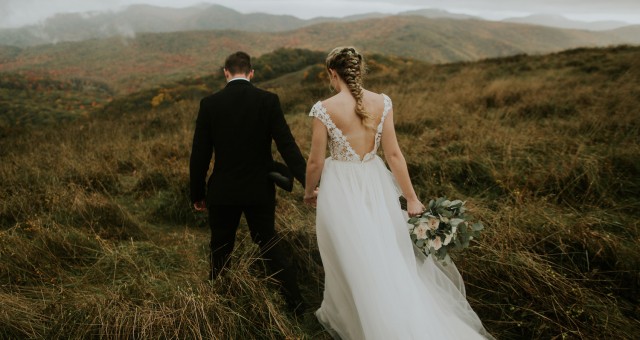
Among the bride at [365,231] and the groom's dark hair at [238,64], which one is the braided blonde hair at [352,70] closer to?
the bride at [365,231]

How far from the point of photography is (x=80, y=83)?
52.8 meters

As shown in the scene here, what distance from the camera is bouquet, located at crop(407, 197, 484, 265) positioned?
2.51 meters

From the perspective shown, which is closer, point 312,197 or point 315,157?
point 315,157

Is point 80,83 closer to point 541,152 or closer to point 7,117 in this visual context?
point 7,117

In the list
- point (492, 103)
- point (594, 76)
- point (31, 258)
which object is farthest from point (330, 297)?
point (594, 76)

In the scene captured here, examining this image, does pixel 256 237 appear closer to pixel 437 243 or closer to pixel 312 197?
pixel 312 197

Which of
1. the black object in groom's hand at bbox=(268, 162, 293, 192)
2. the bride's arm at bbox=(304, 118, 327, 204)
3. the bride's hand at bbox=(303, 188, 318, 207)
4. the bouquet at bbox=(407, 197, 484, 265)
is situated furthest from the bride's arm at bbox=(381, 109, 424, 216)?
the black object in groom's hand at bbox=(268, 162, 293, 192)

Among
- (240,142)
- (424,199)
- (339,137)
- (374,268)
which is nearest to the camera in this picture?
(374,268)

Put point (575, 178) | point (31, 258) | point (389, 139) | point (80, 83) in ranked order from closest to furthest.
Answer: point (389, 139), point (31, 258), point (575, 178), point (80, 83)

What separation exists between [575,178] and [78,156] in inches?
354

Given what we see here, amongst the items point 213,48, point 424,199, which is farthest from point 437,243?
point 213,48

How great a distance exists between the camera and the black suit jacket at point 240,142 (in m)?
2.82

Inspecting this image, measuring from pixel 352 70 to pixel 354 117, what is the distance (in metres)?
0.33

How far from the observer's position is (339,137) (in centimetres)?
261
